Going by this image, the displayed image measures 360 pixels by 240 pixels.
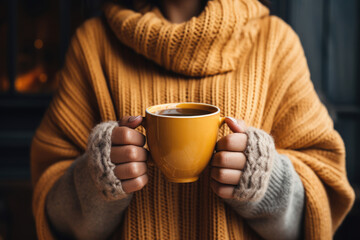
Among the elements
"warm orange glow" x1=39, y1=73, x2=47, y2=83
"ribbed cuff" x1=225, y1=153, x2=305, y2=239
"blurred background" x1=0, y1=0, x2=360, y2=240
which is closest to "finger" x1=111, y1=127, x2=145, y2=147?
"ribbed cuff" x1=225, y1=153, x2=305, y2=239

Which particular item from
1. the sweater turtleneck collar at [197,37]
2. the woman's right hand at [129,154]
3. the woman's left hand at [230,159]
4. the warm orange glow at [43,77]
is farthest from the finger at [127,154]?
the warm orange glow at [43,77]

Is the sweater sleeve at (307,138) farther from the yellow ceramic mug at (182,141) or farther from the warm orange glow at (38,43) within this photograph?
the warm orange glow at (38,43)

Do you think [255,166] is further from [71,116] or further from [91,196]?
[71,116]

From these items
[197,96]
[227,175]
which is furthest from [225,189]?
[197,96]

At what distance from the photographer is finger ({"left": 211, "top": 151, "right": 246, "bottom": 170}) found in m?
0.57

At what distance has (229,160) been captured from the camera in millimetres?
570

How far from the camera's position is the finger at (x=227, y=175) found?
1.89 ft

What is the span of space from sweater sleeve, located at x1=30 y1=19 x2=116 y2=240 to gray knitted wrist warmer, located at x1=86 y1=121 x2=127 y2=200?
0.64ft

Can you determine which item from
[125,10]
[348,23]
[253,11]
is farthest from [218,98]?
[348,23]

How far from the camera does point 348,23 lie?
1590mm

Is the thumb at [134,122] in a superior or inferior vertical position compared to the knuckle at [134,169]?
superior

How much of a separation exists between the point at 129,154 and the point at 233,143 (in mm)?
189

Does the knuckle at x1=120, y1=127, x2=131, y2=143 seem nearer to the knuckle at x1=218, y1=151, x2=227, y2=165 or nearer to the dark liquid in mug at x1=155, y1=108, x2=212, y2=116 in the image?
the dark liquid in mug at x1=155, y1=108, x2=212, y2=116

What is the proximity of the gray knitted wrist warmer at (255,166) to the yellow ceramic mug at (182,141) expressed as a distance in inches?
2.9
